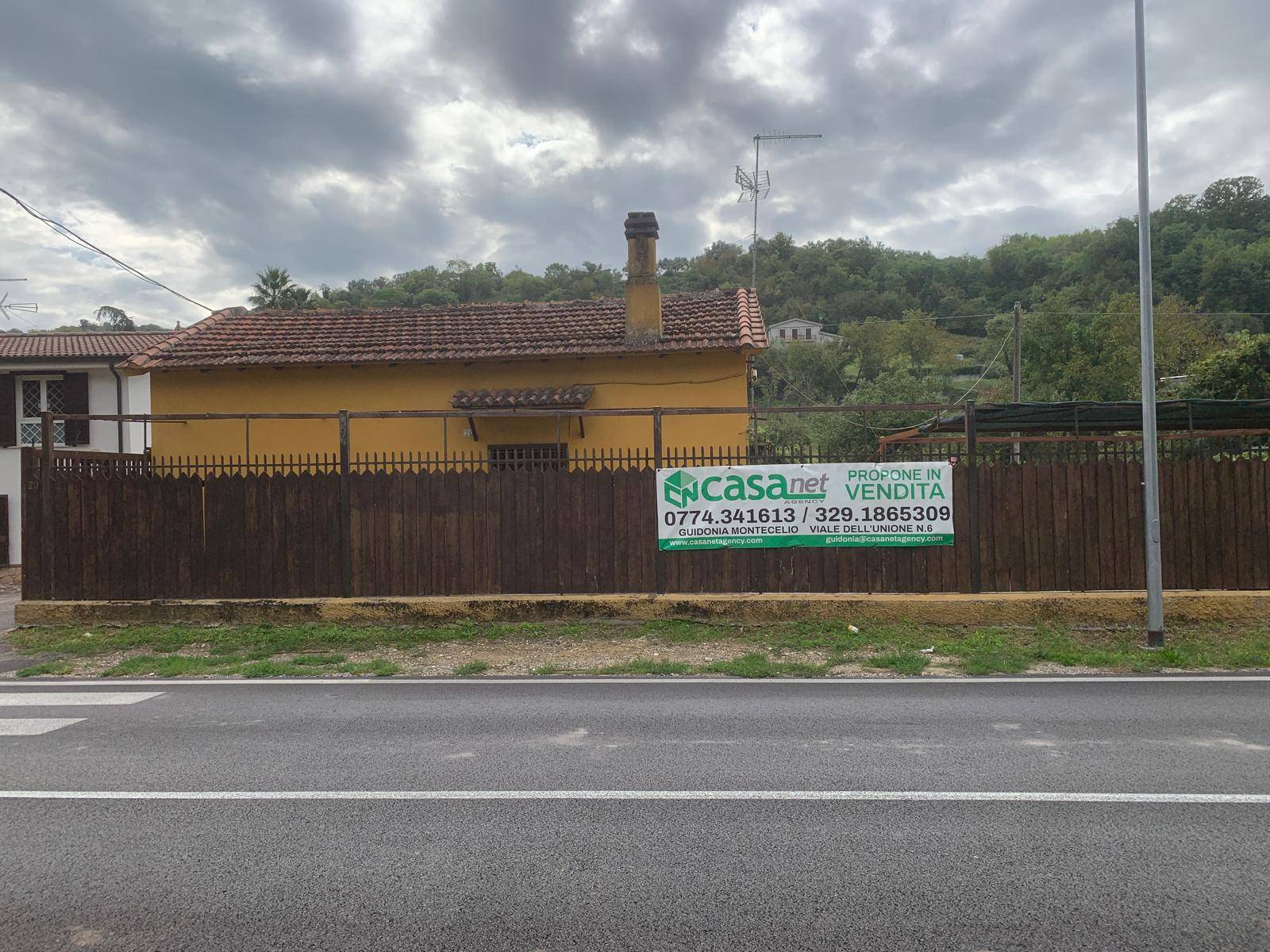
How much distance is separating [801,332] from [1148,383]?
7854 cm

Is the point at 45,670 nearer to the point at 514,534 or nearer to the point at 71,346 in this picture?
the point at 514,534

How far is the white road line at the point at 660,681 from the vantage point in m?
8.02

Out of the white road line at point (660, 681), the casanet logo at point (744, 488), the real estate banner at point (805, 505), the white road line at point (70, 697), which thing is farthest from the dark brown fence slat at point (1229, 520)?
the white road line at point (70, 697)

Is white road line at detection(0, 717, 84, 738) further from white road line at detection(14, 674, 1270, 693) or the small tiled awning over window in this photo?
the small tiled awning over window

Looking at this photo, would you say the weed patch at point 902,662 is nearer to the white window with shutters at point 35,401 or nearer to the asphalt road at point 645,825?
the asphalt road at point 645,825

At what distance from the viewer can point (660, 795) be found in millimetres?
5031

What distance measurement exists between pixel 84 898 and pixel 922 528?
365 inches

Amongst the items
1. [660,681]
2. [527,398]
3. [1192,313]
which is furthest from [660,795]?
[1192,313]

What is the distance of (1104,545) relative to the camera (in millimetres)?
10758

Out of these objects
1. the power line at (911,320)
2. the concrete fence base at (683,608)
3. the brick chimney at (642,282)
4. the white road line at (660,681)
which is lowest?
the white road line at (660,681)

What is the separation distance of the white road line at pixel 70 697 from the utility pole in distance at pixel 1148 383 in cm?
973

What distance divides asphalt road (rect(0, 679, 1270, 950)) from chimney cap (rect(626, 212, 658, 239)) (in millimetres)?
10456

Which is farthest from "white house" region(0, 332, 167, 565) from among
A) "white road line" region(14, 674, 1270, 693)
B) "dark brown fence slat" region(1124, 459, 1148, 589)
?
"dark brown fence slat" region(1124, 459, 1148, 589)

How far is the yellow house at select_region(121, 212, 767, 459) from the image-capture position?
1469cm
